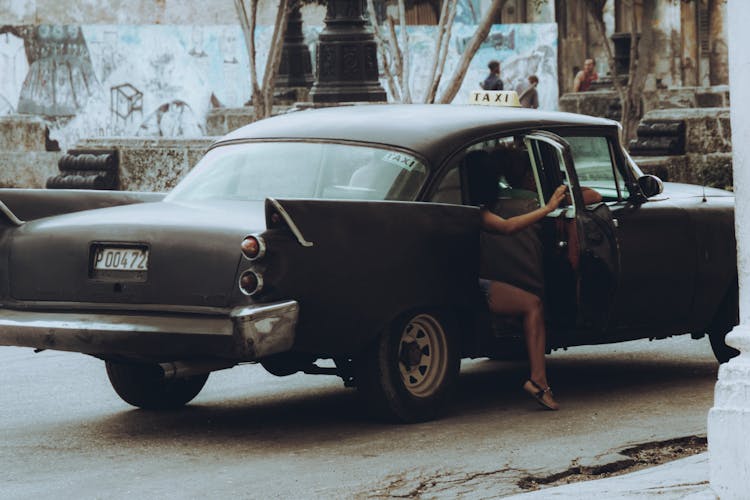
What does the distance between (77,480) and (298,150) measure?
2234 mm

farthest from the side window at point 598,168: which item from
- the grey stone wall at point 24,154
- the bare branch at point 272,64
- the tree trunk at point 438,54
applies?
the grey stone wall at point 24,154

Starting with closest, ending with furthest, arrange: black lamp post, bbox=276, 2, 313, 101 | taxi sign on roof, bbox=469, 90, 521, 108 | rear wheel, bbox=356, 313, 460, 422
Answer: rear wheel, bbox=356, 313, 460, 422 < taxi sign on roof, bbox=469, 90, 521, 108 < black lamp post, bbox=276, 2, 313, 101

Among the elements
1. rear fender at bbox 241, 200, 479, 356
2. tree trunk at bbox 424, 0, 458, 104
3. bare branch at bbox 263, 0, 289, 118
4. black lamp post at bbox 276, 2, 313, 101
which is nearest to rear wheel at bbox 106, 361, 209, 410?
rear fender at bbox 241, 200, 479, 356

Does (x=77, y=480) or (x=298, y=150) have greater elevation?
(x=298, y=150)

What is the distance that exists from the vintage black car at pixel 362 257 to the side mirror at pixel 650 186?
0.01 meters

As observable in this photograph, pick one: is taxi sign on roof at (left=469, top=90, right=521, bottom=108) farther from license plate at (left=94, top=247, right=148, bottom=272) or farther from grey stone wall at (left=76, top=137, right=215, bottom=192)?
grey stone wall at (left=76, top=137, right=215, bottom=192)

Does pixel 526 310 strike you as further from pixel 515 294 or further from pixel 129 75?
pixel 129 75

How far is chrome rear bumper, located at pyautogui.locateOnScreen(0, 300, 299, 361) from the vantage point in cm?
698

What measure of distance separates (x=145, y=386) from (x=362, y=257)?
64.3 inches

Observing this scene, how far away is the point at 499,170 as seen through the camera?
330 inches

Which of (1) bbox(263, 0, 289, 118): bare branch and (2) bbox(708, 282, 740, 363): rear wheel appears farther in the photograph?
(1) bbox(263, 0, 289, 118): bare branch

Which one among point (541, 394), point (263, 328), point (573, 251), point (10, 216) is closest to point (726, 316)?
point (573, 251)

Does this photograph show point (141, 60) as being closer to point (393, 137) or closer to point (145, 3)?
point (145, 3)

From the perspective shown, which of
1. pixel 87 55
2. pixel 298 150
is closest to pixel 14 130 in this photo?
pixel 87 55
